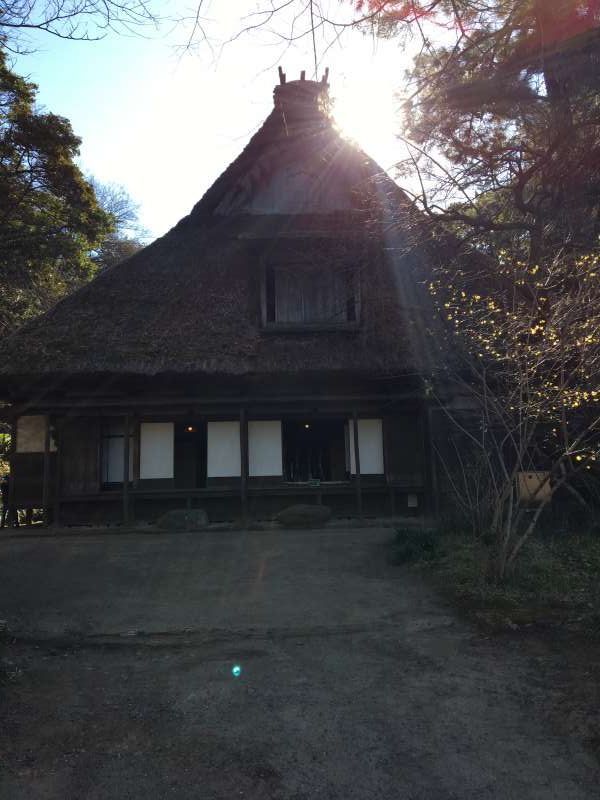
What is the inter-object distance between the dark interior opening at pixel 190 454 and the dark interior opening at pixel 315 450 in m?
1.87

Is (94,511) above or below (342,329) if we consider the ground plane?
below

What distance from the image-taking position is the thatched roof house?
34.3 feet

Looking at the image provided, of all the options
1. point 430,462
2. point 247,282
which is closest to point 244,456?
point 430,462

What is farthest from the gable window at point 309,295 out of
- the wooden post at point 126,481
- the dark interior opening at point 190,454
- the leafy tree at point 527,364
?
the wooden post at point 126,481

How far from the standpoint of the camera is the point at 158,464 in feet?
37.1

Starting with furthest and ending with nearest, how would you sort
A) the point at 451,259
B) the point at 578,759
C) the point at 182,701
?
the point at 451,259 < the point at 182,701 < the point at 578,759

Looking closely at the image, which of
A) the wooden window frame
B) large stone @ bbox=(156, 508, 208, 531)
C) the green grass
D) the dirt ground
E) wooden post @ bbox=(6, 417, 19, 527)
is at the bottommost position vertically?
the dirt ground

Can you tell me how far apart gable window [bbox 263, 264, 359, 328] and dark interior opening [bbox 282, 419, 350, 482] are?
7.97 feet

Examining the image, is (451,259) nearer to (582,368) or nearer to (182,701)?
(582,368)

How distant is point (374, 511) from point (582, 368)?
610cm

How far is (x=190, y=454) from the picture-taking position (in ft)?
40.2

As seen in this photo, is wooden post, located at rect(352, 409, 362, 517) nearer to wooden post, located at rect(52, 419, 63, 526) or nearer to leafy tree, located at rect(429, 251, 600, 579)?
leafy tree, located at rect(429, 251, 600, 579)

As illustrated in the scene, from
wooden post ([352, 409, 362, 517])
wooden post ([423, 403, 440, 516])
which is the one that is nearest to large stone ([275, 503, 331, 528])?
wooden post ([352, 409, 362, 517])

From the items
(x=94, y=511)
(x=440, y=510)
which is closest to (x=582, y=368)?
(x=440, y=510)
